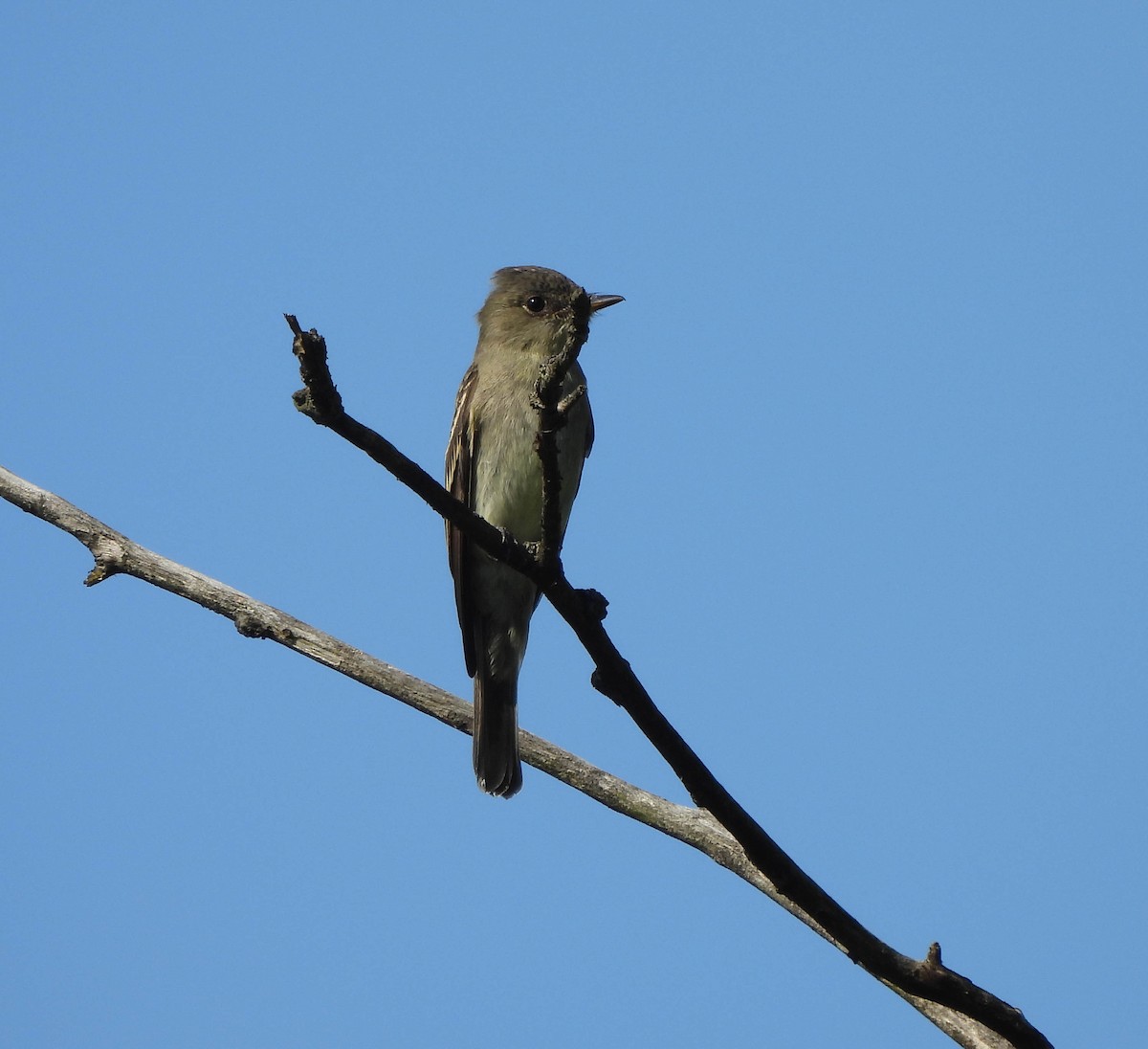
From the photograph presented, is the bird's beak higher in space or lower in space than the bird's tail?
higher

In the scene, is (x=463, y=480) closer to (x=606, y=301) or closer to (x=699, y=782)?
(x=606, y=301)

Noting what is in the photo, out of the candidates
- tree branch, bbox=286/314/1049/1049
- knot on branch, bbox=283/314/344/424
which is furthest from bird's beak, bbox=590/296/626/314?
knot on branch, bbox=283/314/344/424

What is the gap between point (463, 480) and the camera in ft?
25.4

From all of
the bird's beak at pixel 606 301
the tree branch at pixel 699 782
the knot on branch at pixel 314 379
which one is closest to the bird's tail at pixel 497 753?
the bird's beak at pixel 606 301

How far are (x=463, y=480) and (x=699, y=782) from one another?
12.2 ft

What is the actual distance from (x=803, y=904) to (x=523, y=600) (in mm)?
4084

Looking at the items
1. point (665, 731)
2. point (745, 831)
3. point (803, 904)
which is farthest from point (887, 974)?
point (665, 731)

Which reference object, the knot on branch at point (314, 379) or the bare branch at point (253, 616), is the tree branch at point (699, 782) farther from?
the bare branch at point (253, 616)

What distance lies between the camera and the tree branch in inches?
159

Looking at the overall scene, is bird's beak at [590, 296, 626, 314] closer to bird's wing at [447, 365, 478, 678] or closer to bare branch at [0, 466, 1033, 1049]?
bird's wing at [447, 365, 478, 678]

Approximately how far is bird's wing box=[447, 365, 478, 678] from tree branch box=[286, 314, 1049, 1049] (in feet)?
10.1

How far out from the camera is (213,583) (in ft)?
19.6

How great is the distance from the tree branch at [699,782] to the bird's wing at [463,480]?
3074mm

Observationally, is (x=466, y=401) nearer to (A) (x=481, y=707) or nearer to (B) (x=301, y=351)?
(A) (x=481, y=707)
